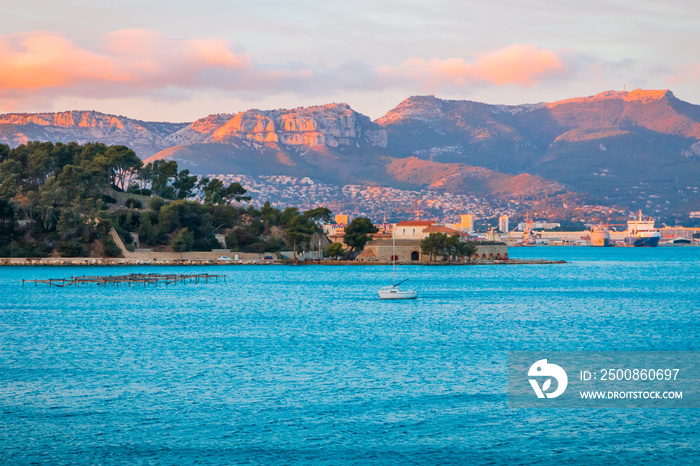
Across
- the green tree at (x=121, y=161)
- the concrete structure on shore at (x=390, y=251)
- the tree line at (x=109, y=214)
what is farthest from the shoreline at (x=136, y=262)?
the green tree at (x=121, y=161)

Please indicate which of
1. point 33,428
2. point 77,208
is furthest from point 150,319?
point 77,208

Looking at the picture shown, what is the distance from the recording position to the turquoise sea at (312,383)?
58.7 feet

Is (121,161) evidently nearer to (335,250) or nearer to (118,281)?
(335,250)

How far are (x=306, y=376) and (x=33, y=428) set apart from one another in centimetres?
909

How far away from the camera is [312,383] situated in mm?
24812

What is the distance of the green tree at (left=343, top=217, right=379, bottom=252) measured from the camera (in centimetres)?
10912

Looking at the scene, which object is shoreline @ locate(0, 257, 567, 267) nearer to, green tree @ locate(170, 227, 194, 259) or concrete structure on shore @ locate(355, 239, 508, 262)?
concrete structure on shore @ locate(355, 239, 508, 262)

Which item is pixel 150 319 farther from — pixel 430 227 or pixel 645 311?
pixel 430 227

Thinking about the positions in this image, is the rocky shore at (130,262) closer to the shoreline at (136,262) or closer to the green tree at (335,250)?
the shoreline at (136,262)

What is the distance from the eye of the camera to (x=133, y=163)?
120125 mm

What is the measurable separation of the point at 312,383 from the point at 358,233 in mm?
84589

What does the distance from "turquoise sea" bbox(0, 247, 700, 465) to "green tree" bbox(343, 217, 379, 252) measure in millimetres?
54632

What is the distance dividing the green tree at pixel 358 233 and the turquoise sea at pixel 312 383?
5463cm

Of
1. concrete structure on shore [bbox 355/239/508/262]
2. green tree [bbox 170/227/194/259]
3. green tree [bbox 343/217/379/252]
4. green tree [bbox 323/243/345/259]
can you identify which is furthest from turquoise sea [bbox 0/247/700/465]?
green tree [bbox 343/217/379/252]
